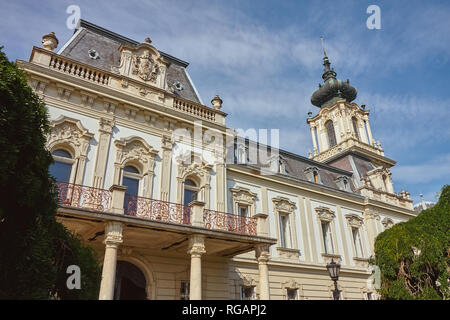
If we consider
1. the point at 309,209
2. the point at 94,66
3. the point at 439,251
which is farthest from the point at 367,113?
the point at 94,66

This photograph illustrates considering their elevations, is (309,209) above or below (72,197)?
above

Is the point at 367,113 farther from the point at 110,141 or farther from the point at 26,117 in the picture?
the point at 26,117

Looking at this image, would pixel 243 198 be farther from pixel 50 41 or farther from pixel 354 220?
pixel 50 41

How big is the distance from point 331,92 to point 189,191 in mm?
30966

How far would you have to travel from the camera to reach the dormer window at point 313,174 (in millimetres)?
22500

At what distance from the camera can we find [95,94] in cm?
1317

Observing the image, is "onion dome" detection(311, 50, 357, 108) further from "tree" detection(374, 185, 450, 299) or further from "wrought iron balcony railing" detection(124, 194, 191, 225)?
"wrought iron balcony railing" detection(124, 194, 191, 225)

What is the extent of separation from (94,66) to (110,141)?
343cm

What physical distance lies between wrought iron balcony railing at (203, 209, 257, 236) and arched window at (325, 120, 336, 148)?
26953 mm

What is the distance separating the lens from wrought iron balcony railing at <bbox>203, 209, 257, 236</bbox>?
1295cm

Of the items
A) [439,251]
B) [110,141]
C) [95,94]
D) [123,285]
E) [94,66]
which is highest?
[94,66]

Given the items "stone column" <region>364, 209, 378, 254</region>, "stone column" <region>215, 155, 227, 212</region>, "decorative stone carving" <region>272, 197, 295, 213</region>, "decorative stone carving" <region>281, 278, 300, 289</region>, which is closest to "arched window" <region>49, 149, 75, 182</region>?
"stone column" <region>215, 155, 227, 212</region>

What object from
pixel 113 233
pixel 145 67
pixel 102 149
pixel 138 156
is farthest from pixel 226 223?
pixel 145 67

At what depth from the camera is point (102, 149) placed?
42.1 ft
